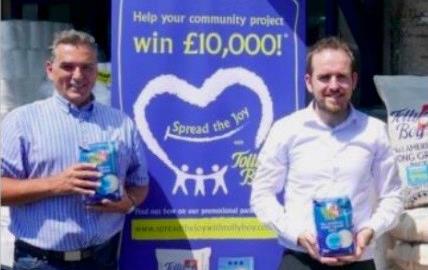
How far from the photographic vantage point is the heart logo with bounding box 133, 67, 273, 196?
3.78 meters

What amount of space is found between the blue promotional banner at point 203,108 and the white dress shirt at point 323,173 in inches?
24.5

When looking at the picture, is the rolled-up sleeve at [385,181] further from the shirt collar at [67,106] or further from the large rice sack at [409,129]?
the shirt collar at [67,106]

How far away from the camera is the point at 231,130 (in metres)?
3.84

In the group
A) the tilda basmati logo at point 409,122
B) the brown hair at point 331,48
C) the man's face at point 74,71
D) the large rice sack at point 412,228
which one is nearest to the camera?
the brown hair at point 331,48

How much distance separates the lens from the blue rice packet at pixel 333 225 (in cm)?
299

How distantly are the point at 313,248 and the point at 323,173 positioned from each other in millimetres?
259

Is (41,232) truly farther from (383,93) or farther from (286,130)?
(383,93)

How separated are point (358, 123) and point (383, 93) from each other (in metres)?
0.82

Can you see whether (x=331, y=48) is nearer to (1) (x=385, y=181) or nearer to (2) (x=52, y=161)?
(1) (x=385, y=181)

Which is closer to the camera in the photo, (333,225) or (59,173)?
(333,225)

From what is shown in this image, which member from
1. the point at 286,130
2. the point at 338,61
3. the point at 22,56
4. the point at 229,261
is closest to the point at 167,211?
the point at 229,261

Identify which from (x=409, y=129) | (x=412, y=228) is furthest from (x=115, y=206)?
(x=409, y=129)

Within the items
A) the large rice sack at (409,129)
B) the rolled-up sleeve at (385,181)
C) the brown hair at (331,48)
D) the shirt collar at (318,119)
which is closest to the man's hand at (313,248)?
the rolled-up sleeve at (385,181)

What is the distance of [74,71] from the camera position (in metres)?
3.24
